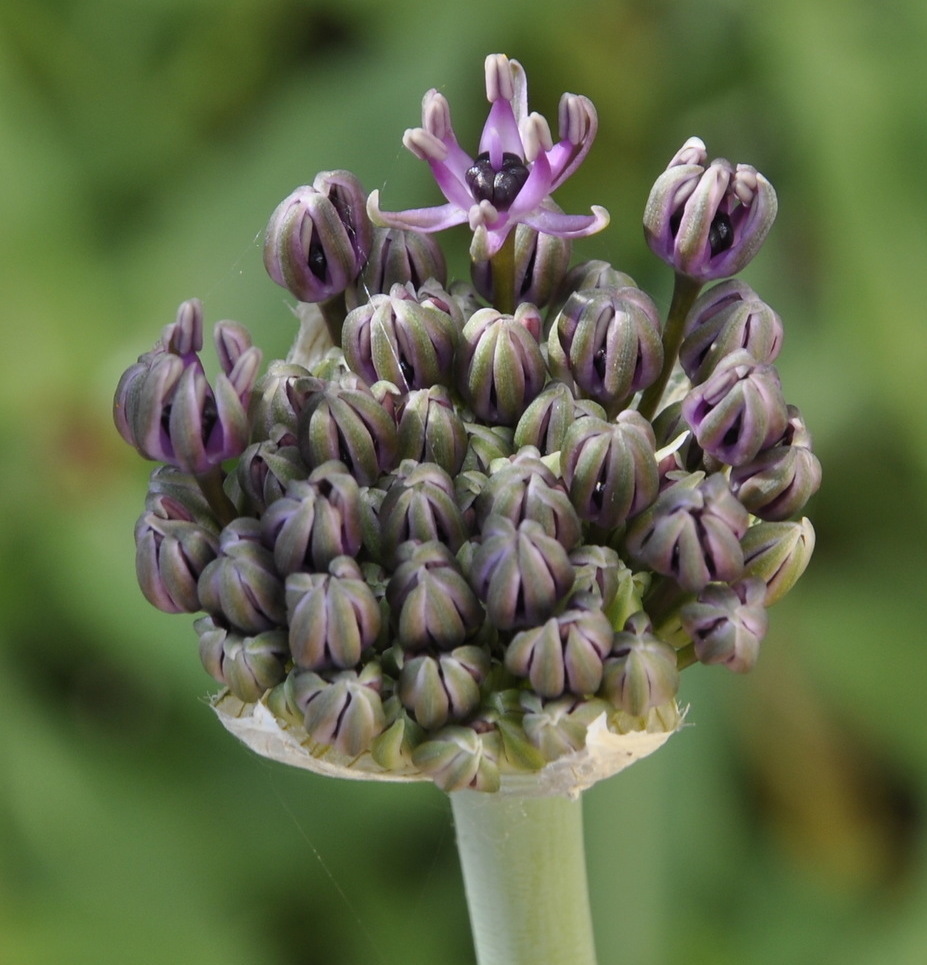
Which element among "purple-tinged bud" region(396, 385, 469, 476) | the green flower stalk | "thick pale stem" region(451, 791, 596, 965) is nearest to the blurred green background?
A: "thick pale stem" region(451, 791, 596, 965)

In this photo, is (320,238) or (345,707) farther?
(320,238)

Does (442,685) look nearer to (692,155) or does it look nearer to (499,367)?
(499,367)

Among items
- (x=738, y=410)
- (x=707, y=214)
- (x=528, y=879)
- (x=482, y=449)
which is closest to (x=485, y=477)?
(x=482, y=449)

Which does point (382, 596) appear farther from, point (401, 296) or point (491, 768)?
point (401, 296)

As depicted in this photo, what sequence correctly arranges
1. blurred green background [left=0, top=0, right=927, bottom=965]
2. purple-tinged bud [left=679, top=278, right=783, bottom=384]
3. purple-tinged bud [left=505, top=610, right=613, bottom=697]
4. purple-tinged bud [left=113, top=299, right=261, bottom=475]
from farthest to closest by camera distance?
blurred green background [left=0, top=0, right=927, bottom=965] < purple-tinged bud [left=679, top=278, right=783, bottom=384] < purple-tinged bud [left=113, top=299, right=261, bottom=475] < purple-tinged bud [left=505, top=610, right=613, bottom=697]

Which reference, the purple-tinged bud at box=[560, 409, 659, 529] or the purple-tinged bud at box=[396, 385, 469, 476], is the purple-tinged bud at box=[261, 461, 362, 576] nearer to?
the purple-tinged bud at box=[396, 385, 469, 476]

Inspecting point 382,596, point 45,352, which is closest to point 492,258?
point 382,596
